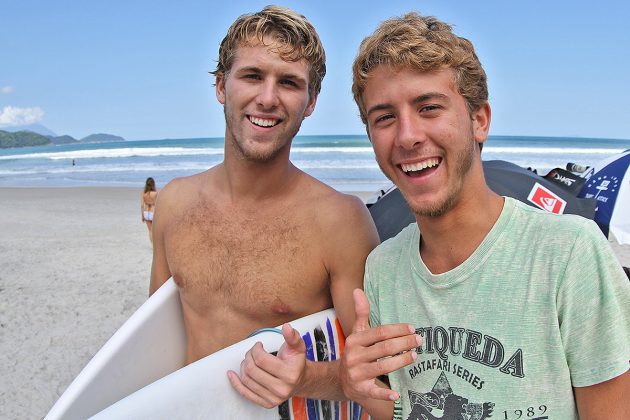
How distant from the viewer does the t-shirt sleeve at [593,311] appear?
1.22 meters

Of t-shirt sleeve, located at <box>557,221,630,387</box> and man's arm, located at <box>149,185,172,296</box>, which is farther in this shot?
man's arm, located at <box>149,185,172,296</box>

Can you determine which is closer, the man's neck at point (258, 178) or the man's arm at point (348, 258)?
the man's arm at point (348, 258)

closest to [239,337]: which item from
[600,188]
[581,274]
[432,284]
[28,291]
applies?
[432,284]

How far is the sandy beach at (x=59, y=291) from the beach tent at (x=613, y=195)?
3.67 metres

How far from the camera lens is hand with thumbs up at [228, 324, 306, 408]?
165 centimetres

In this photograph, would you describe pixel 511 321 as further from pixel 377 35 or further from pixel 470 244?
pixel 377 35

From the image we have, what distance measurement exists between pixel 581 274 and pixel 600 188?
8.21 ft

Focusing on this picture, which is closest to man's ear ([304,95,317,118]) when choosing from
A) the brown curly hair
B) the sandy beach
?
the brown curly hair

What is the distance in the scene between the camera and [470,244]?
1477 mm

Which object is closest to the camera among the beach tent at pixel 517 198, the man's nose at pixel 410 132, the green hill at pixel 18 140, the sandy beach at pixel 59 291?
the man's nose at pixel 410 132

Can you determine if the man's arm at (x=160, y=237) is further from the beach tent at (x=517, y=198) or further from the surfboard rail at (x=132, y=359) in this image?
the beach tent at (x=517, y=198)

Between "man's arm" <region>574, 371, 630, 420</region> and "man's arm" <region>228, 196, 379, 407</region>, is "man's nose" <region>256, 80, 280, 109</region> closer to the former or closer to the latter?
"man's arm" <region>228, 196, 379, 407</region>

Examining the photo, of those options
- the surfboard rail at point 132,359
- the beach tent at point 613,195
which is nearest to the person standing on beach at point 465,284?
the surfboard rail at point 132,359

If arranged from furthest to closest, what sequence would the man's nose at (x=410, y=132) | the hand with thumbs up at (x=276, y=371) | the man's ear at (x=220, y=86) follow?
the man's ear at (x=220, y=86), the hand with thumbs up at (x=276, y=371), the man's nose at (x=410, y=132)
